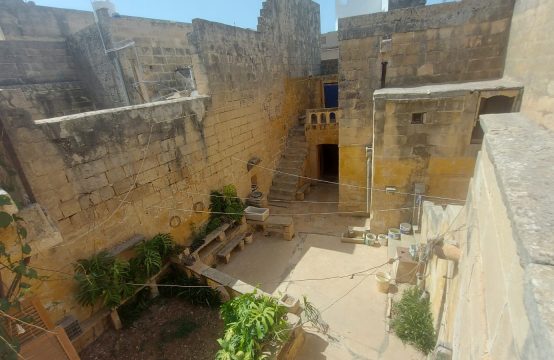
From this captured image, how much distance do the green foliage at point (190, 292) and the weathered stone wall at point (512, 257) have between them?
13.7 feet

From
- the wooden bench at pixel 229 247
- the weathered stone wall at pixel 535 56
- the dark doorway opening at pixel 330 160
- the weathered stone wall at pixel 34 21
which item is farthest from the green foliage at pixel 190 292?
the weathered stone wall at pixel 34 21

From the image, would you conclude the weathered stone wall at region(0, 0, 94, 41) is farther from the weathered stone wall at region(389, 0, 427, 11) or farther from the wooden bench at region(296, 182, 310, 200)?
the weathered stone wall at region(389, 0, 427, 11)

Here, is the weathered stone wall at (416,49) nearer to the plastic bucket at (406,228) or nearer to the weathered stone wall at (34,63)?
the plastic bucket at (406,228)

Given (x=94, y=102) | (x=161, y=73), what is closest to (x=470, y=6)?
(x=161, y=73)

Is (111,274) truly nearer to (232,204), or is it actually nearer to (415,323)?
(232,204)

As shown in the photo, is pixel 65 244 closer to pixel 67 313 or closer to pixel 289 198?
pixel 67 313

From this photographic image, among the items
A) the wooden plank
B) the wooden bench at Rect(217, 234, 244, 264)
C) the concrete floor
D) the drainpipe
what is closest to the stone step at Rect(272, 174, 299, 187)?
the concrete floor

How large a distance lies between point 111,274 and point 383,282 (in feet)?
17.6

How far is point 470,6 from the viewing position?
6379mm

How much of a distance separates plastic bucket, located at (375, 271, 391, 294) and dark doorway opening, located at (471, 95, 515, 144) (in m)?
3.63

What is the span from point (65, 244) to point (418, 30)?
30.0ft

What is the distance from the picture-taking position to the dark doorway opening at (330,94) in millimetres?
14156

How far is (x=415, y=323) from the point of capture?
4633 millimetres

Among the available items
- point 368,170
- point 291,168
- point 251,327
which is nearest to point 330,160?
point 291,168
